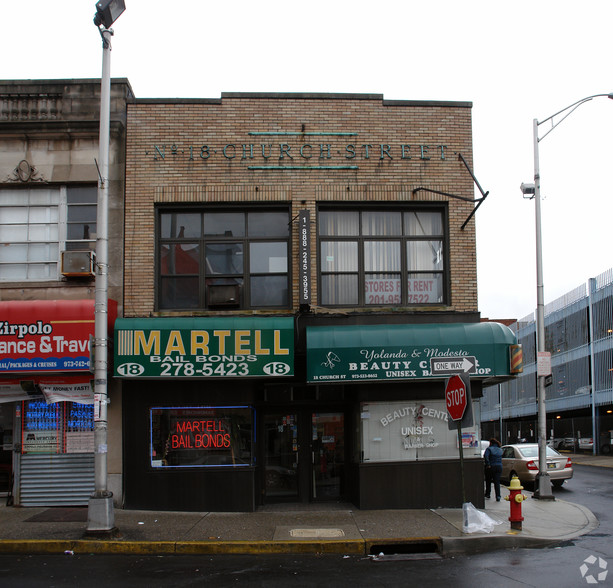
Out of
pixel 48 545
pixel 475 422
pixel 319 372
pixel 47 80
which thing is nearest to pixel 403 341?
pixel 319 372

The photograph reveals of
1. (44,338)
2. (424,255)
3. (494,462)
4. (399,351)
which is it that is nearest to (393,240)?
(424,255)

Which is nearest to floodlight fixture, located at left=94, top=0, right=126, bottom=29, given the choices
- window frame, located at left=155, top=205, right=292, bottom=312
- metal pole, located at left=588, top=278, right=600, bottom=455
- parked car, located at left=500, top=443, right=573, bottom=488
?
window frame, located at left=155, top=205, right=292, bottom=312

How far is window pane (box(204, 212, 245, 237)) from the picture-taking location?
45.5 ft

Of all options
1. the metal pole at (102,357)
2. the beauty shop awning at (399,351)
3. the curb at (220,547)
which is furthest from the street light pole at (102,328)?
the beauty shop awning at (399,351)

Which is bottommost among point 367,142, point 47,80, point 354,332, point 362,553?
point 362,553

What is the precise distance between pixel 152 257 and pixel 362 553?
7.21m

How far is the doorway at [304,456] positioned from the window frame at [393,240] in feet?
8.69

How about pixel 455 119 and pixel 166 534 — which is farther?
pixel 455 119

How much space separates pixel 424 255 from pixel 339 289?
6.68ft

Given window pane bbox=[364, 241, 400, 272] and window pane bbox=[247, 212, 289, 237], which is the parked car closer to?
window pane bbox=[364, 241, 400, 272]

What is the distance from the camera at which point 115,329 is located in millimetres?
12484

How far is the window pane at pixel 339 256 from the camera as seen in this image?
13.8m

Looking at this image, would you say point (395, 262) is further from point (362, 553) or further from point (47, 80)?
point (47, 80)

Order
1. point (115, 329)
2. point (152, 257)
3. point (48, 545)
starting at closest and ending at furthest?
1. point (48, 545)
2. point (115, 329)
3. point (152, 257)
